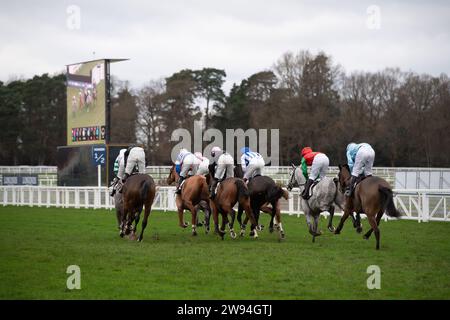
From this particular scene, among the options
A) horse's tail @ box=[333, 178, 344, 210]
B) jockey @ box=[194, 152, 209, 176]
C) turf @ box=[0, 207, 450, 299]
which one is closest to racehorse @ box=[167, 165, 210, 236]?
turf @ box=[0, 207, 450, 299]

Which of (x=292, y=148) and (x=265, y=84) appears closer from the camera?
(x=292, y=148)

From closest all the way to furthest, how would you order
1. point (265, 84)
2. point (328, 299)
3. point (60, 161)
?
point (328, 299)
point (60, 161)
point (265, 84)

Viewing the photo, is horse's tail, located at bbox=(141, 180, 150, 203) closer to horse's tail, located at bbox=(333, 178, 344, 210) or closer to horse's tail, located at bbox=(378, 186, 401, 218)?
horse's tail, located at bbox=(333, 178, 344, 210)

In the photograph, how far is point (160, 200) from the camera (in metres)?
27.2

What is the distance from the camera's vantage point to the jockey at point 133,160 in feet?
49.2

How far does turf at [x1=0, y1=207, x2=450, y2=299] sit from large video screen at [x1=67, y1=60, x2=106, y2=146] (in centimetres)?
1510

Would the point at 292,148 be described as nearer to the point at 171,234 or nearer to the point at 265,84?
the point at 265,84

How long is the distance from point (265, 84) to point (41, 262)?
51350 millimetres

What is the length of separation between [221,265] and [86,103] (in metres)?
23.0

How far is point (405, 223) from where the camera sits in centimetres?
1923

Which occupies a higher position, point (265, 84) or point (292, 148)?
point (265, 84)

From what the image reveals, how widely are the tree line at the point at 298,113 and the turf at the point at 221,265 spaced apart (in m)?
34.8

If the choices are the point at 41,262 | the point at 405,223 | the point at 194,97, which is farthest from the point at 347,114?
the point at 41,262

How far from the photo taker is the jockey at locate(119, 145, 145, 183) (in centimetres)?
1501
